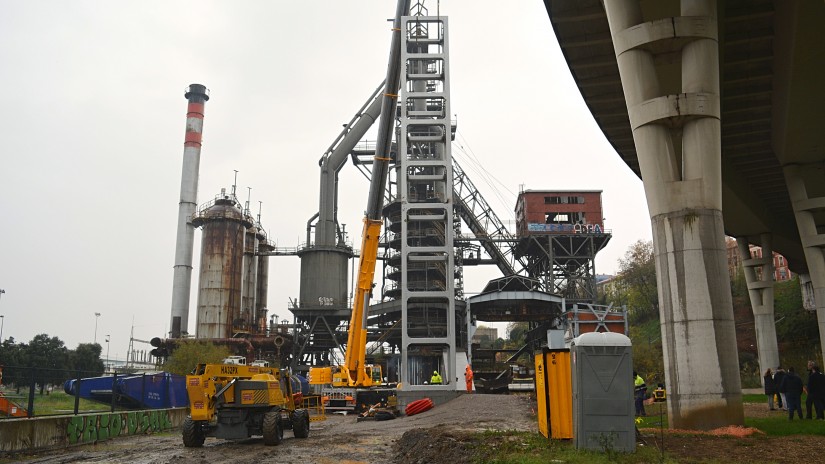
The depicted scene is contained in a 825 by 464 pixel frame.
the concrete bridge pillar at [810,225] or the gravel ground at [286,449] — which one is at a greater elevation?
the concrete bridge pillar at [810,225]

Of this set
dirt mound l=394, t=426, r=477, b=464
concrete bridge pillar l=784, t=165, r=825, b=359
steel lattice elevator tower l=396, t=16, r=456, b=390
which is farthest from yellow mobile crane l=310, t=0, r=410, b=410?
concrete bridge pillar l=784, t=165, r=825, b=359

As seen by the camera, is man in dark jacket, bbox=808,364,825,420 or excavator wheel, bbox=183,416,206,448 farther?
excavator wheel, bbox=183,416,206,448

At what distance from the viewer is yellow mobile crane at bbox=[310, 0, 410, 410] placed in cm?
3809

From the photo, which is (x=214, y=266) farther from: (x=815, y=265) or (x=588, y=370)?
(x=588, y=370)

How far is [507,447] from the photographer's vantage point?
13484mm

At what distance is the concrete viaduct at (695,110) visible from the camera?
54.4 ft

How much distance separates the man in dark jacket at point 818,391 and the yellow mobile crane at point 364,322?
23.4 m

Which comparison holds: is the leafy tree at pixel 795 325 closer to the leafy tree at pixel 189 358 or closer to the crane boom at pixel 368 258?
the crane boom at pixel 368 258

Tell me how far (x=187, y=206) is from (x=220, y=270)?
33.1 ft

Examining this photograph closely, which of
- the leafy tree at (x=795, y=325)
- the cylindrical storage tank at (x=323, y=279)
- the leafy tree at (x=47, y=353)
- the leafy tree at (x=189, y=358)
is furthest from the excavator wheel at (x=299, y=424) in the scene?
the leafy tree at (x=47, y=353)

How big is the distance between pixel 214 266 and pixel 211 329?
6907 mm

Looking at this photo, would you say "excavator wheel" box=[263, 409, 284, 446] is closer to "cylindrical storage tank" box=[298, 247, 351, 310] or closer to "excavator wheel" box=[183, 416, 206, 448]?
"excavator wheel" box=[183, 416, 206, 448]

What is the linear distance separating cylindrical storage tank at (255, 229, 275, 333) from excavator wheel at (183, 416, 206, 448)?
6198cm

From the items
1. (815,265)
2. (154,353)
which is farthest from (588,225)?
(154,353)
